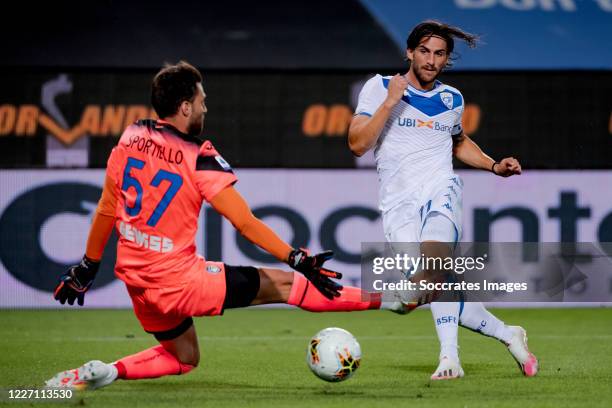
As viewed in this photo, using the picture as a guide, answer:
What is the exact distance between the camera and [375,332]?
10.6m

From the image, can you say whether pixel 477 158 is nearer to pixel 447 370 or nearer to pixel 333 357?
pixel 447 370

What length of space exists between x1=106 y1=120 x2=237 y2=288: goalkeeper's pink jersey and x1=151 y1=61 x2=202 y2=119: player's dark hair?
0.09m

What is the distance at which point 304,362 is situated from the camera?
795 centimetres

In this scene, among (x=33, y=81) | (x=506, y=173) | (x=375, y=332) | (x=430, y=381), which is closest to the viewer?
(x=430, y=381)

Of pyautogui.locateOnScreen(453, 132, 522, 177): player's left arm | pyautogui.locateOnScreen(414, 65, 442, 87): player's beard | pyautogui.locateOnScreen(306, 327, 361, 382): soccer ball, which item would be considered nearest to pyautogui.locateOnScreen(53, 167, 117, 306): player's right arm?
pyautogui.locateOnScreen(306, 327, 361, 382): soccer ball

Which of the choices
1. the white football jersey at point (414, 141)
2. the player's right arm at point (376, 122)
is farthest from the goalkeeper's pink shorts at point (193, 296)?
the white football jersey at point (414, 141)

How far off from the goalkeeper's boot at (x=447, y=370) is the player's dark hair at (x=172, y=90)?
2.08 meters

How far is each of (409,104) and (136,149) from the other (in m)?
1.96

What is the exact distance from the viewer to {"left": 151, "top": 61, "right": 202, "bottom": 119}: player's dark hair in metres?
5.99

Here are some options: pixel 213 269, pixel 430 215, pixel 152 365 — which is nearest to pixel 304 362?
pixel 430 215

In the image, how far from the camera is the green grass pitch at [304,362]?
5988 millimetres

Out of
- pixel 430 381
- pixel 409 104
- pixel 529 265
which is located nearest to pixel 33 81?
pixel 529 265

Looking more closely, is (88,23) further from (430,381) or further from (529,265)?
(430,381)

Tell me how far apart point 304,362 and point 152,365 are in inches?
73.9
